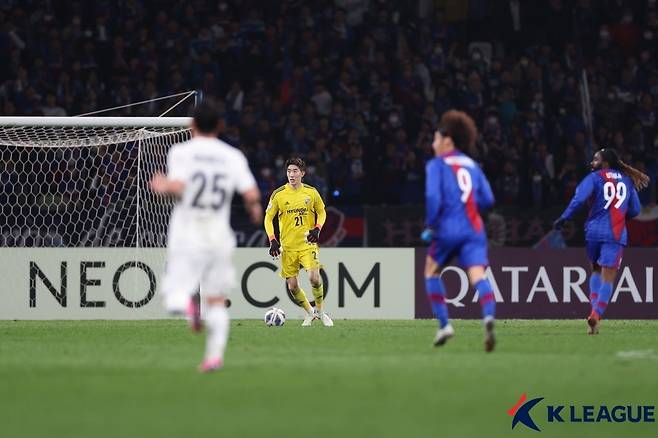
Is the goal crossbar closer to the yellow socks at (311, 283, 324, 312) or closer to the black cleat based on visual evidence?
the yellow socks at (311, 283, 324, 312)

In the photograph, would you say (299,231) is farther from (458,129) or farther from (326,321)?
(458,129)

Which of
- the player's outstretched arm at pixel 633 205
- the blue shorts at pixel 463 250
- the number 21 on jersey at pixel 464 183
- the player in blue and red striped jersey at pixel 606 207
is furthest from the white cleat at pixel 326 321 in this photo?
the number 21 on jersey at pixel 464 183

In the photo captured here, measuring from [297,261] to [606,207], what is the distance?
13.6ft

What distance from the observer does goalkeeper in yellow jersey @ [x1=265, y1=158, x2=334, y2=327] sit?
662 inches

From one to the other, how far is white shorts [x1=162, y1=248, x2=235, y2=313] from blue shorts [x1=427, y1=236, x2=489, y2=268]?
2707 millimetres

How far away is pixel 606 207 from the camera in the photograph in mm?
15070

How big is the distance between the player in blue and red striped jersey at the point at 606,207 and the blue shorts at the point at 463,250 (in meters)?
3.76

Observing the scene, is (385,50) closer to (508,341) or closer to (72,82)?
(72,82)

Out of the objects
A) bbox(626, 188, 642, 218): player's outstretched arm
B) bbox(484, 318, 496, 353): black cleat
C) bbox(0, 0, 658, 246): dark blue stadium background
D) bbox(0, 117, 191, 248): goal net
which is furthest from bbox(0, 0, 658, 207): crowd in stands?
bbox(484, 318, 496, 353): black cleat

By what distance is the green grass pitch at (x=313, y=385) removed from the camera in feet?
22.3

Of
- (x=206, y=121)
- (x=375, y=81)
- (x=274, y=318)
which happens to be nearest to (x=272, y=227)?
(x=274, y=318)

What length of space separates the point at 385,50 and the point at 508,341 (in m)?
12.3

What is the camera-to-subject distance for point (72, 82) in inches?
898

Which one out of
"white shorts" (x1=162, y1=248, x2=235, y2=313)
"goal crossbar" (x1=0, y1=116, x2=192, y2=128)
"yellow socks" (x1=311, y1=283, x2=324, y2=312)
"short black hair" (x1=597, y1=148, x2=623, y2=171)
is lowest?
"yellow socks" (x1=311, y1=283, x2=324, y2=312)
